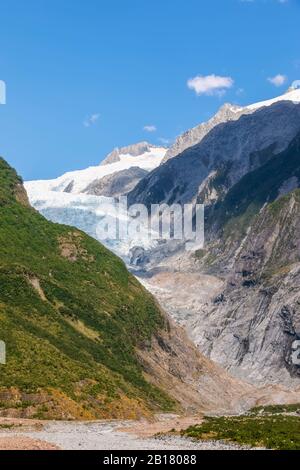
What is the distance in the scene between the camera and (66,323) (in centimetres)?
11744

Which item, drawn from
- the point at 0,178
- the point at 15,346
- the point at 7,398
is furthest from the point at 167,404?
the point at 0,178

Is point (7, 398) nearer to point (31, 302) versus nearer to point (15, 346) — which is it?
point (15, 346)

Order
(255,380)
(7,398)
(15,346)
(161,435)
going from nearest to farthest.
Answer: (161,435) → (7,398) → (15,346) → (255,380)

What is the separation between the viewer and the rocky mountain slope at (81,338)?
88.3 meters

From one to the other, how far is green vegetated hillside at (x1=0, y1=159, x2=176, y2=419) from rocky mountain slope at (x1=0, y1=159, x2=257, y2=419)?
0.18m

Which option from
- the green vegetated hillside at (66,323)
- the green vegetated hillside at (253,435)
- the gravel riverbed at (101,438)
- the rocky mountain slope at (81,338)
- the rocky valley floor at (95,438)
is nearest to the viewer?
the rocky valley floor at (95,438)

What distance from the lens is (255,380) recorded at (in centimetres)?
19950

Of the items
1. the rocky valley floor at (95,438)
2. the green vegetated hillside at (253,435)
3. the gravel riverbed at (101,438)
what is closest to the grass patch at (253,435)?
the green vegetated hillside at (253,435)

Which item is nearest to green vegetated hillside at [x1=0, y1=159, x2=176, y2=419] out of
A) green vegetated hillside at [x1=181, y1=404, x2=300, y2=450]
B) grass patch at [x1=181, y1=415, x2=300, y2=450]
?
green vegetated hillside at [x1=181, y1=404, x2=300, y2=450]

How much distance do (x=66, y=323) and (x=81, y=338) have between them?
10.7 ft

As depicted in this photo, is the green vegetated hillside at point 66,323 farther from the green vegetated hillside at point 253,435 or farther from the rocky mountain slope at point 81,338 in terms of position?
the green vegetated hillside at point 253,435

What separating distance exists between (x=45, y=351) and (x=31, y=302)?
63.3 ft

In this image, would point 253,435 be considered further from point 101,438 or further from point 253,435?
point 101,438

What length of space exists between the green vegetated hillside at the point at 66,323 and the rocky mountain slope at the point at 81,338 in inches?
6.9
